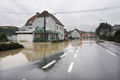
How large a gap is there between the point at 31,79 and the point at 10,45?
10.0m

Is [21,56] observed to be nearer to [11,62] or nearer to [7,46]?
[11,62]

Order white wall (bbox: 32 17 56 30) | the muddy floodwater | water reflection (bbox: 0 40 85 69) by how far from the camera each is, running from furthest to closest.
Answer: white wall (bbox: 32 17 56 30) → water reflection (bbox: 0 40 85 69) → the muddy floodwater

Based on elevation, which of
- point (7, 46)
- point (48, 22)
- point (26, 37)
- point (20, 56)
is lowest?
point (20, 56)

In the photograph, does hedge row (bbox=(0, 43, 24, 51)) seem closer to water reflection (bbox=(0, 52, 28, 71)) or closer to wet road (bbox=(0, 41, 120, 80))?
water reflection (bbox=(0, 52, 28, 71))

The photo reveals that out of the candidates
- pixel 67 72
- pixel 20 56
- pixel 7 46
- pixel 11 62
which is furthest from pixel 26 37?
pixel 67 72

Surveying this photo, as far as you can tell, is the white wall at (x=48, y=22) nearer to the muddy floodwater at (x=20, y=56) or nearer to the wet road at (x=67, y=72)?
the muddy floodwater at (x=20, y=56)

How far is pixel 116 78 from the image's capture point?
379cm

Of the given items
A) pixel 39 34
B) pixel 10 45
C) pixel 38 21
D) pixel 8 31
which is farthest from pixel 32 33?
pixel 8 31

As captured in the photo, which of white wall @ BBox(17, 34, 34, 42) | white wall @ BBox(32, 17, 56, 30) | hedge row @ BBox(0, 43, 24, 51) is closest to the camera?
hedge row @ BBox(0, 43, 24, 51)

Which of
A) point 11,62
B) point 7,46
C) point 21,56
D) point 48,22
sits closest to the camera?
point 11,62

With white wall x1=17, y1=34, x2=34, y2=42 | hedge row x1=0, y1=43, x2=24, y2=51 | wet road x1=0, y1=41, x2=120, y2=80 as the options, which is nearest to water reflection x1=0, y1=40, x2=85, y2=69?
hedge row x1=0, y1=43, x2=24, y2=51

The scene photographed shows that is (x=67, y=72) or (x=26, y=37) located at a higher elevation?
(x=26, y=37)

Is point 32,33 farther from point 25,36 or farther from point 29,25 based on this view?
point 29,25

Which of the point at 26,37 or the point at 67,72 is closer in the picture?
the point at 67,72
